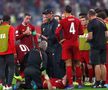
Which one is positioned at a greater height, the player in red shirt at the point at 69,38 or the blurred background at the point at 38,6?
the blurred background at the point at 38,6

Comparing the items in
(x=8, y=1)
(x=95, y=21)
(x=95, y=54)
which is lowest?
(x=95, y=54)

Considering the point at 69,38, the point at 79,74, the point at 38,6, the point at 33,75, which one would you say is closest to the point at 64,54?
the point at 69,38

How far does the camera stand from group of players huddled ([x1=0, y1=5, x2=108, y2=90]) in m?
13.6

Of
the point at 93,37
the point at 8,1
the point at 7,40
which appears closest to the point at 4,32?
the point at 7,40

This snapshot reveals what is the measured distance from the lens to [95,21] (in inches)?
538

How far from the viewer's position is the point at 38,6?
98.5 ft

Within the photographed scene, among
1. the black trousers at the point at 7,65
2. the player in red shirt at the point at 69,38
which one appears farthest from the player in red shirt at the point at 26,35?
the player in red shirt at the point at 69,38

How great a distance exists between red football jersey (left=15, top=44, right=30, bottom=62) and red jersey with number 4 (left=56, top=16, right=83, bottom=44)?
5.81 feet

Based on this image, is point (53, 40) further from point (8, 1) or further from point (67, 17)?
point (8, 1)

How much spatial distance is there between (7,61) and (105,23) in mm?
2806

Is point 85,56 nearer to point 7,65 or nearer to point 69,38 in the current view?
point 69,38

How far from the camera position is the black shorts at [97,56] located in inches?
546

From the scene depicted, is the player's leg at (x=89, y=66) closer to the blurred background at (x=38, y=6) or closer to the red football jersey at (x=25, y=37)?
the red football jersey at (x=25, y=37)

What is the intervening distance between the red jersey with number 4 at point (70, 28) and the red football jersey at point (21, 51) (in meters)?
1.77
